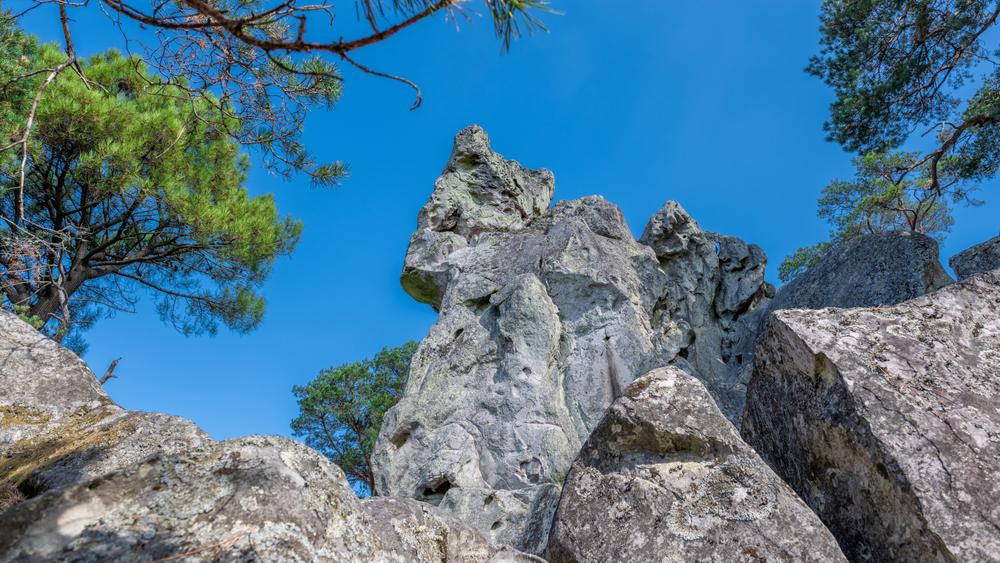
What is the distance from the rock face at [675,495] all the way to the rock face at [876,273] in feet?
18.3

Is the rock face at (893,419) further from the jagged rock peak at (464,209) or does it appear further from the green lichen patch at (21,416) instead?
the jagged rock peak at (464,209)

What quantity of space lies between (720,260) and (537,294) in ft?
16.8

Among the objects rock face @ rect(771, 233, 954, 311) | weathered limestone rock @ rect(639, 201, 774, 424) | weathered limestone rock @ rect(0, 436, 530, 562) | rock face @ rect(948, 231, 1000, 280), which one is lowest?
weathered limestone rock @ rect(0, 436, 530, 562)

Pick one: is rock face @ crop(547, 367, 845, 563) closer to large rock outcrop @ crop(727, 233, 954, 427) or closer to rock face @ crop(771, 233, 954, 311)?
large rock outcrop @ crop(727, 233, 954, 427)

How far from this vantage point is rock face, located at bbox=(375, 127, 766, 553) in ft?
31.7

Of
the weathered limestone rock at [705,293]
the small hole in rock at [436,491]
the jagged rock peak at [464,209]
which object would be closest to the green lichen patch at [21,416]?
the small hole in rock at [436,491]

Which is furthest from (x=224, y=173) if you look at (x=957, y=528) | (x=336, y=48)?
(x=957, y=528)

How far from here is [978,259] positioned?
7176 millimetres

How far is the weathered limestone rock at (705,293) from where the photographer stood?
13.2m

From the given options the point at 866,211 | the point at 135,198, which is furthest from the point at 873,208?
the point at 135,198

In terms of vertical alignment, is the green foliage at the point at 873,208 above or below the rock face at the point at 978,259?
above

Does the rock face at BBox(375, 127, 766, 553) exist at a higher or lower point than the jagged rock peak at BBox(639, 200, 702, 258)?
lower

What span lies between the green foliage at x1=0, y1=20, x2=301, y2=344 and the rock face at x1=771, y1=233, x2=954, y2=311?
32.5ft

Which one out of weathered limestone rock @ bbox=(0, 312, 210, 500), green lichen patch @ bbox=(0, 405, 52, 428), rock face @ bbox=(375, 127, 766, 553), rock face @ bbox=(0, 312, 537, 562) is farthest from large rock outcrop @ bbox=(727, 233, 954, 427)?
green lichen patch @ bbox=(0, 405, 52, 428)
